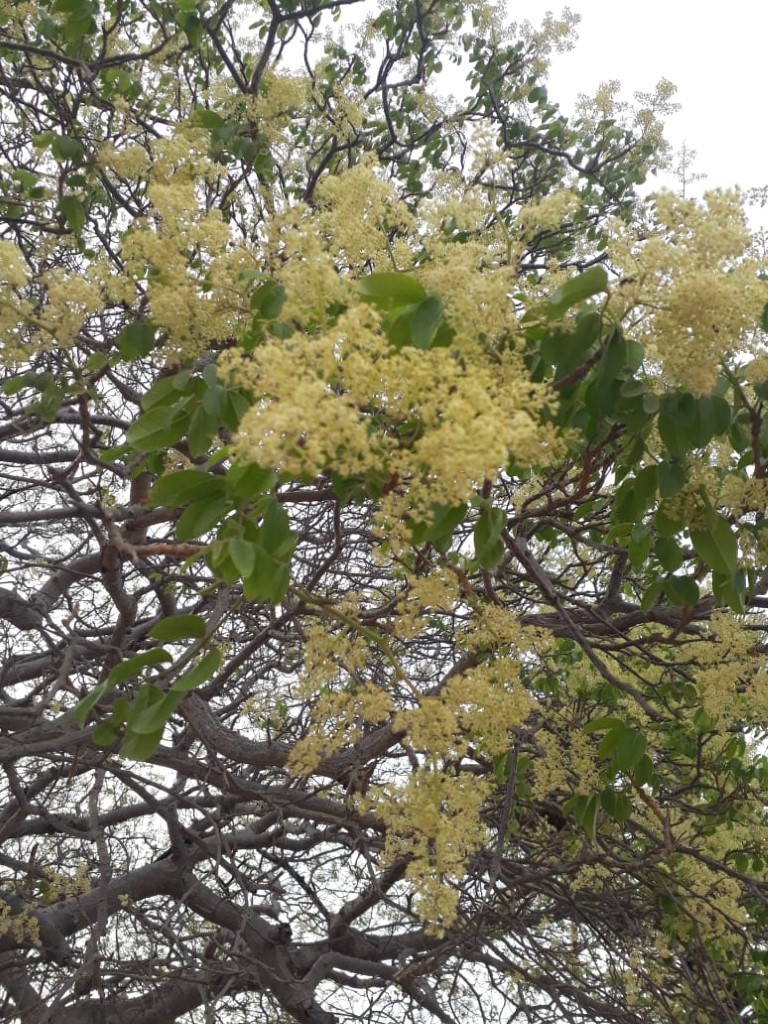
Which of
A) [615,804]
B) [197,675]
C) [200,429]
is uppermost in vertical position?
[200,429]

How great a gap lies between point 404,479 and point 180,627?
1.43 feet

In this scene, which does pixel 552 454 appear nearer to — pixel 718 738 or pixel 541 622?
pixel 541 622

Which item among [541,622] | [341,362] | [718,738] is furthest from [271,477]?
[718,738]

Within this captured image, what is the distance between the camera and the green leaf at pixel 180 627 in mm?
1466

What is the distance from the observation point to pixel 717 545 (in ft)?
5.66

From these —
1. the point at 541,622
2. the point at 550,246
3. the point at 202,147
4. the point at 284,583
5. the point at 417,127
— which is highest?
the point at 417,127

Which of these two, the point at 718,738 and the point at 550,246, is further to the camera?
the point at 550,246

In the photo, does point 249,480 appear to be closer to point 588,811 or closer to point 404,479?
point 404,479

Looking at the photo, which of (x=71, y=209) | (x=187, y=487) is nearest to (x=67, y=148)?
(x=71, y=209)

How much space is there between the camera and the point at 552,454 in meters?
1.56

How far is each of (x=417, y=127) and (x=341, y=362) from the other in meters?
3.57

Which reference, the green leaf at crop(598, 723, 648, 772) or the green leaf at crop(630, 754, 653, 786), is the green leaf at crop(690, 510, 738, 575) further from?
the green leaf at crop(630, 754, 653, 786)

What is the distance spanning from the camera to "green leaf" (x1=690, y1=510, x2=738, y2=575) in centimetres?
172

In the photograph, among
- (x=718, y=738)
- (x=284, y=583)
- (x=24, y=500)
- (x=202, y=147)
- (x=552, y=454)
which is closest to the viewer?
(x=284, y=583)
